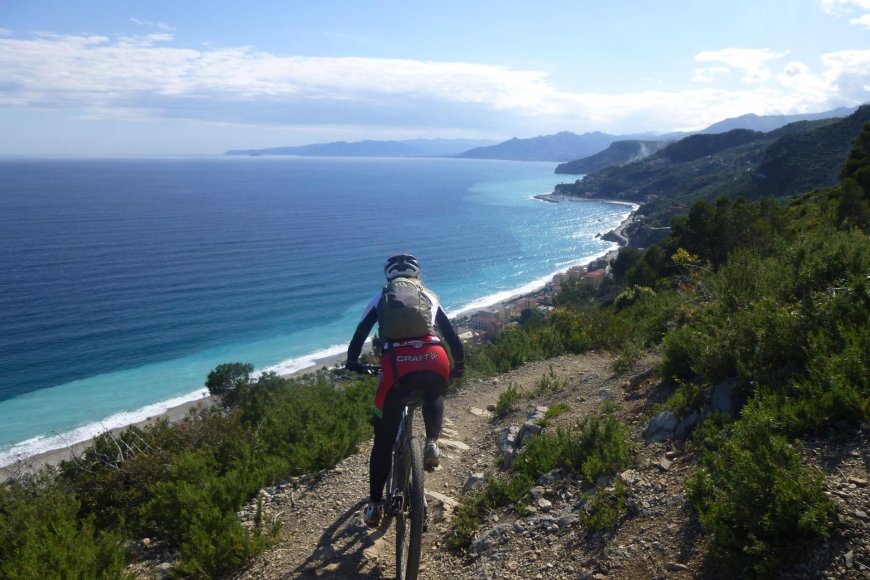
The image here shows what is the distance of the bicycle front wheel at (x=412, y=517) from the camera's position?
12.1 feet

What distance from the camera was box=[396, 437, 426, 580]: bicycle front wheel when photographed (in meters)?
3.69

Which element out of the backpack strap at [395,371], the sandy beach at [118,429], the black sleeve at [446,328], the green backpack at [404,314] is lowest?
the sandy beach at [118,429]

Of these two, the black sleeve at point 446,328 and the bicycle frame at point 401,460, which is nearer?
the bicycle frame at point 401,460

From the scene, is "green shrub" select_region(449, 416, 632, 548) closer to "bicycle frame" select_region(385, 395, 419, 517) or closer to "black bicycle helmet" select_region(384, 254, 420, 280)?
"bicycle frame" select_region(385, 395, 419, 517)

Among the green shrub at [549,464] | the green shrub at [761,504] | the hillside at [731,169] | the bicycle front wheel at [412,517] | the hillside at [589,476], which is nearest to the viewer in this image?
the green shrub at [761,504]

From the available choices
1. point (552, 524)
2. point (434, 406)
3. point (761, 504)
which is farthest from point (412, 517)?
point (761, 504)

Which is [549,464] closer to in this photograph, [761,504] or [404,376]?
[404,376]

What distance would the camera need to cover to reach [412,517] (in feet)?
12.2

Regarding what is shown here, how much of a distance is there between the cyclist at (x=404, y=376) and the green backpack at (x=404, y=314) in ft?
0.06

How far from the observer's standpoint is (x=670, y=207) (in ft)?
291

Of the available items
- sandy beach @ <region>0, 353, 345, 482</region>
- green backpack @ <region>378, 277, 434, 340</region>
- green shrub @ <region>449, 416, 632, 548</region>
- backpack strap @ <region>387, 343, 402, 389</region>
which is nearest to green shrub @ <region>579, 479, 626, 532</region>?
green shrub @ <region>449, 416, 632, 548</region>

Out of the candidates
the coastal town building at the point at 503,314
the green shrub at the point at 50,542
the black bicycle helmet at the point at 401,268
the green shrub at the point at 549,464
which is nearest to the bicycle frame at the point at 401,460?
the green shrub at the point at 549,464

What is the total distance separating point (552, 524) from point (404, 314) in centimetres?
197

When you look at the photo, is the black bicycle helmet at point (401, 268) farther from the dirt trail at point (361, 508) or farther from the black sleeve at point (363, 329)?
the dirt trail at point (361, 508)
